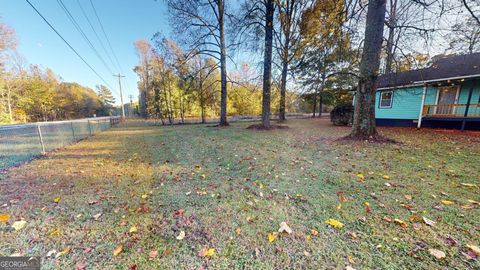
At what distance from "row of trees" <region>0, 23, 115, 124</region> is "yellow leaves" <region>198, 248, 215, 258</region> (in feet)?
90.8

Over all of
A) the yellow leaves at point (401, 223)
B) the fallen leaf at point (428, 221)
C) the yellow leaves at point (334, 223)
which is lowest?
the yellow leaves at point (334, 223)

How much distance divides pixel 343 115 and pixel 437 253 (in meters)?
11.9

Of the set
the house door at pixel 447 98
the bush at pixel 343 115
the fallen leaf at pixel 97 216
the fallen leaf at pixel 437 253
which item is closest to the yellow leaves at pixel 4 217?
the fallen leaf at pixel 97 216

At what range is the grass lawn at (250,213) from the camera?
161cm

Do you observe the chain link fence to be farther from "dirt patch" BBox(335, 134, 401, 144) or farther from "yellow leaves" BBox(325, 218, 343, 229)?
"dirt patch" BBox(335, 134, 401, 144)

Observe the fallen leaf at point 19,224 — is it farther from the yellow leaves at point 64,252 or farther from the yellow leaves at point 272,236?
the yellow leaves at point 272,236

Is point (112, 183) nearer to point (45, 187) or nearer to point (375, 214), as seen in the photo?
point (45, 187)

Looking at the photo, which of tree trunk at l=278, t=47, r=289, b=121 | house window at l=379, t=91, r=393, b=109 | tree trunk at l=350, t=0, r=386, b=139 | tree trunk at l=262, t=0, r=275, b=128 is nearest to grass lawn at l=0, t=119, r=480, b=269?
tree trunk at l=350, t=0, r=386, b=139

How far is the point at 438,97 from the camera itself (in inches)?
406

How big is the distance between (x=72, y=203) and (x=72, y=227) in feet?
2.45

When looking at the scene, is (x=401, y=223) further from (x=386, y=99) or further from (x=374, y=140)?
(x=386, y=99)

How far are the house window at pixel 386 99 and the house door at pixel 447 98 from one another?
216cm

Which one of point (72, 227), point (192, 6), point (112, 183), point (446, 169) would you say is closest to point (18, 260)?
point (72, 227)

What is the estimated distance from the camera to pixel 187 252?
1694 millimetres
